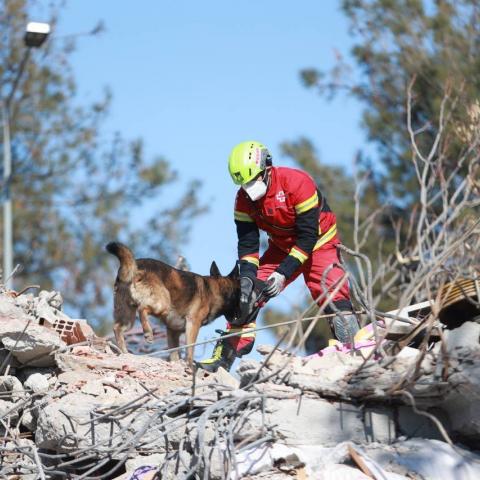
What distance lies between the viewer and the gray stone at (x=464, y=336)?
646 cm

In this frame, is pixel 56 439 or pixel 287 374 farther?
pixel 56 439

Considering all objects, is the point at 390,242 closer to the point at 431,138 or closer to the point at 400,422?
the point at 431,138

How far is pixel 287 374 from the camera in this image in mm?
6559

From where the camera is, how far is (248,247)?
32.1 ft

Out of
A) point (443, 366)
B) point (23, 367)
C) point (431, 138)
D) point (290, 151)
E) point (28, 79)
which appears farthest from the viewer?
point (28, 79)

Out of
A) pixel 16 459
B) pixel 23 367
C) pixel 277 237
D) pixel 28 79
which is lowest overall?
pixel 16 459

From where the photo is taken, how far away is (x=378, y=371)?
623cm

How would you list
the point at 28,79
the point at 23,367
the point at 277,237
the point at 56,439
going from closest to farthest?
1. the point at 56,439
2. the point at 23,367
3. the point at 277,237
4. the point at 28,79

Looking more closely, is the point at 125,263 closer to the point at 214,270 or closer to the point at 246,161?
the point at 214,270

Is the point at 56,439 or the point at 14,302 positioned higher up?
the point at 14,302

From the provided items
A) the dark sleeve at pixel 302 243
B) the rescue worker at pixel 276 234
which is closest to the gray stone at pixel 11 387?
the rescue worker at pixel 276 234

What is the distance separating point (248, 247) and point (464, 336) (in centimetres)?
351

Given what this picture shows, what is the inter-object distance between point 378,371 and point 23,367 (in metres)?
3.05

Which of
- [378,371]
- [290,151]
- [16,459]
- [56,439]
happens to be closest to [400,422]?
[378,371]
